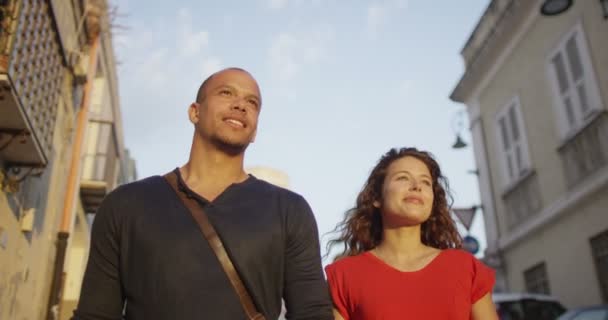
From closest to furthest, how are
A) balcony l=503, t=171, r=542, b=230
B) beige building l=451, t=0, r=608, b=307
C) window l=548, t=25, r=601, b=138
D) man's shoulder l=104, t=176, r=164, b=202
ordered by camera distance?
1. man's shoulder l=104, t=176, r=164, b=202
2. beige building l=451, t=0, r=608, b=307
3. window l=548, t=25, r=601, b=138
4. balcony l=503, t=171, r=542, b=230

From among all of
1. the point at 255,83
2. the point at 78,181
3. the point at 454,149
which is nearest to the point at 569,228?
the point at 454,149

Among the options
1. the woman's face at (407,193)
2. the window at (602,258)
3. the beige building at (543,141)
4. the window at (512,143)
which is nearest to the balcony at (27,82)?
the woman's face at (407,193)

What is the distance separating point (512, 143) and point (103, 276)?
14.5 m

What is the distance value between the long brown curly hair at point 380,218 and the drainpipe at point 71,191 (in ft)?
25.0

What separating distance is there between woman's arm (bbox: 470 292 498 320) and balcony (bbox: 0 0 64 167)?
16.1 feet

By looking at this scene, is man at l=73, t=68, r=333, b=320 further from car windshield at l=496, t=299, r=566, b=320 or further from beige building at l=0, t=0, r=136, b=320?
car windshield at l=496, t=299, r=566, b=320

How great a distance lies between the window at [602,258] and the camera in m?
10.7

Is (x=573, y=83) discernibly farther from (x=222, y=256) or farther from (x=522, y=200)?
(x=222, y=256)

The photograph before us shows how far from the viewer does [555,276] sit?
12.6 m

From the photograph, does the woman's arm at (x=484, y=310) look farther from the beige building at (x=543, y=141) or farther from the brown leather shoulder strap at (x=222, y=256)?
the beige building at (x=543, y=141)

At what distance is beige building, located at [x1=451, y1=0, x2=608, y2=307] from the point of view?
11.1m

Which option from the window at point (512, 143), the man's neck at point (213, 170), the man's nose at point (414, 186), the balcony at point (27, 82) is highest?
the window at point (512, 143)

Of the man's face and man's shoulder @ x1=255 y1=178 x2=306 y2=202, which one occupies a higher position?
the man's face

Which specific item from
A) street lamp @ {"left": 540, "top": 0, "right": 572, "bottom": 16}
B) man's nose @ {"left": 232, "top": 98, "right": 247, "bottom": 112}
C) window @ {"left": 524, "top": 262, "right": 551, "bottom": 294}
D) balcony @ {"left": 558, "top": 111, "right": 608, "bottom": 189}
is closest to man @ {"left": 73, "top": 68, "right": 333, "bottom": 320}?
man's nose @ {"left": 232, "top": 98, "right": 247, "bottom": 112}
